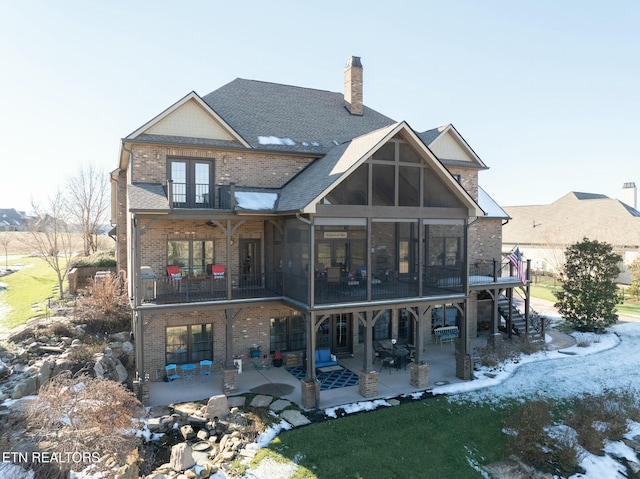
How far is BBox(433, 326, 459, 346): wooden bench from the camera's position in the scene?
20547 millimetres

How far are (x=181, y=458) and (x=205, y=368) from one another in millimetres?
6331

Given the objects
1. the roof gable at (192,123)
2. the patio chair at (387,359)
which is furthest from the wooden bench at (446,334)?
the roof gable at (192,123)

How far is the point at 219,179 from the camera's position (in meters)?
16.7

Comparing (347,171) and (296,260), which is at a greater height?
(347,171)

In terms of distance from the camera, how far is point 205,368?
645 inches

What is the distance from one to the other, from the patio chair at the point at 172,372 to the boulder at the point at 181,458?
5.42 meters

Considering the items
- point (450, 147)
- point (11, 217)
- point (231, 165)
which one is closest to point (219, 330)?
point (231, 165)

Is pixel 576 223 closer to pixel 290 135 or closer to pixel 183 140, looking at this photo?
pixel 290 135

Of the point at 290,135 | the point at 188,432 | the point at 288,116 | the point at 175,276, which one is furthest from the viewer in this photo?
the point at 288,116

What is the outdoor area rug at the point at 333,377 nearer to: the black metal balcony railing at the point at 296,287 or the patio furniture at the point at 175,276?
the black metal balcony railing at the point at 296,287

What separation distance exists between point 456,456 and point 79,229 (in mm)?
47302

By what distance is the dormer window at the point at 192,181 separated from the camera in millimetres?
15945

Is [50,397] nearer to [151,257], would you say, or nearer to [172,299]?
[172,299]

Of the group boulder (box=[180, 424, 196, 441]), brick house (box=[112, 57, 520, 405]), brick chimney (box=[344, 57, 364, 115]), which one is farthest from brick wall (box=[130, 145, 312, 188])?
boulder (box=[180, 424, 196, 441])
